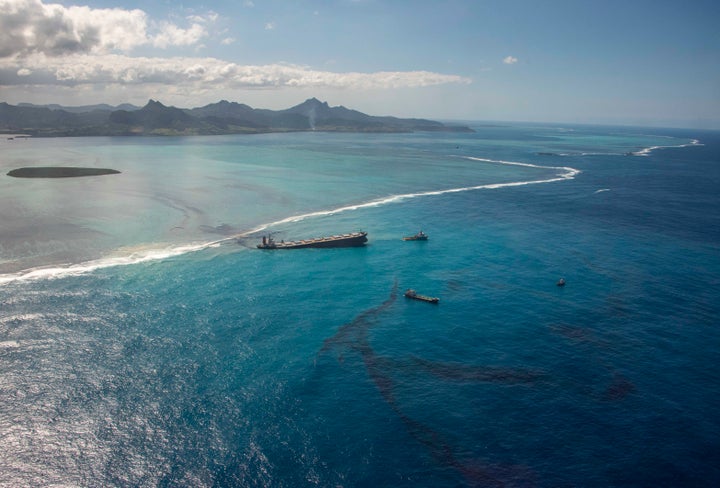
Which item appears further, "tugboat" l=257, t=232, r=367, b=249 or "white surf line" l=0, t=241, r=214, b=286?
"tugboat" l=257, t=232, r=367, b=249

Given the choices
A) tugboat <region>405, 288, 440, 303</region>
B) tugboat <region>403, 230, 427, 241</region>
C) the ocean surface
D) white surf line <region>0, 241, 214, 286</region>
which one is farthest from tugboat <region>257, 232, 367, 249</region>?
tugboat <region>405, 288, 440, 303</region>

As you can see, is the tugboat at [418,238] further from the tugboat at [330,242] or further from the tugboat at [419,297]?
the tugboat at [419,297]

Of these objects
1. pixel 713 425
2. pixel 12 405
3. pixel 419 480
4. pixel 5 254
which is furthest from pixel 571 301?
pixel 5 254

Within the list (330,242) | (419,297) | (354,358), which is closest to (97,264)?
(330,242)

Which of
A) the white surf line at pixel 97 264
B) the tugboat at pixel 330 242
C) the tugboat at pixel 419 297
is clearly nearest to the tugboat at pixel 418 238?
the tugboat at pixel 330 242

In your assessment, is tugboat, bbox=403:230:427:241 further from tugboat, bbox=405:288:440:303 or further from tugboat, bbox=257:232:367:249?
tugboat, bbox=405:288:440:303

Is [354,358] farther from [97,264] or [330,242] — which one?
[97,264]

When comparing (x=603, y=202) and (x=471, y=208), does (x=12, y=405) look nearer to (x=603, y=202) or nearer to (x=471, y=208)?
(x=471, y=208)

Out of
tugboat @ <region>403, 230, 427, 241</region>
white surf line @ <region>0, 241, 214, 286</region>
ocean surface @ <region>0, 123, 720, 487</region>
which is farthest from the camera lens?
tugboat @ <region>403, 230, 427, 241</region>
